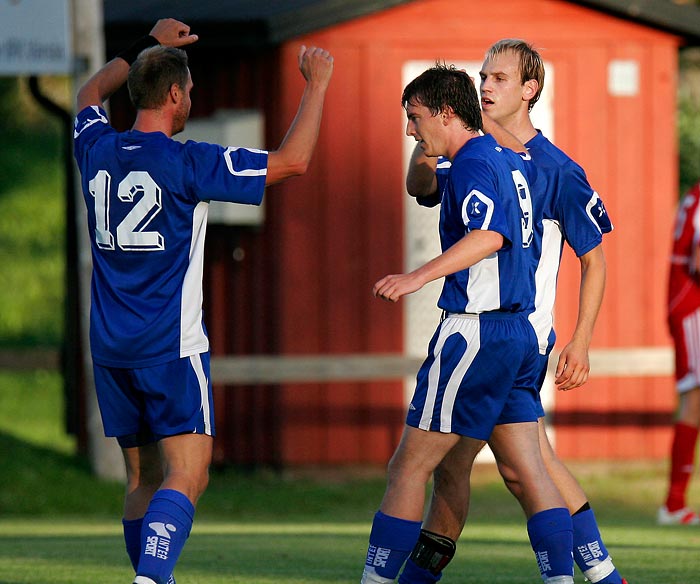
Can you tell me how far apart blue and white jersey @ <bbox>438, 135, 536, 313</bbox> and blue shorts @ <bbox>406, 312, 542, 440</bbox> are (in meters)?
0.07

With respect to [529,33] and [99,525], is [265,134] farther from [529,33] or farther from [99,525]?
[99,525]

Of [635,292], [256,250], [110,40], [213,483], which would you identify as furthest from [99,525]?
[635,292]

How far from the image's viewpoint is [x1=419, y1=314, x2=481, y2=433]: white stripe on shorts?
516cm

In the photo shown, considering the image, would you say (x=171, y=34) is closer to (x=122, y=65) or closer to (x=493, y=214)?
(x=122, y=65)

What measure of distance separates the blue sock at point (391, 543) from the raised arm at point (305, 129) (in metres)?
1.28

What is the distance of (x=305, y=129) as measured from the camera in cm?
508

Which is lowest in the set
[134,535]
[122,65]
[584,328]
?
[134,535]

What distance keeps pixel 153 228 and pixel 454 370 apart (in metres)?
1.17

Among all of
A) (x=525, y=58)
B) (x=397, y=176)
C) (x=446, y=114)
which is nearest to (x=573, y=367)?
(x=446, y=114)

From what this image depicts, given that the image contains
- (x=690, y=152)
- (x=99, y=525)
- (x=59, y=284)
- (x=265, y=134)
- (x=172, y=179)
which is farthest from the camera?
(x=59, y=284)

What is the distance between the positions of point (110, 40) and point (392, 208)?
9.37 feet

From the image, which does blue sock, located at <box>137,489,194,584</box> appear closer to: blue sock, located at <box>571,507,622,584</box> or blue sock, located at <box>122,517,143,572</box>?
blue sock, located at <box>122,517,143,572</box>

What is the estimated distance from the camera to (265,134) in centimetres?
1221

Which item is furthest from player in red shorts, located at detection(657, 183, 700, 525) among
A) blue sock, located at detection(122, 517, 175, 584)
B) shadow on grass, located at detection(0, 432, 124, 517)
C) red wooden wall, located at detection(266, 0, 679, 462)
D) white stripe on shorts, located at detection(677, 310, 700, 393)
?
blue sock, located at detection(122, 517, 175, 584)
